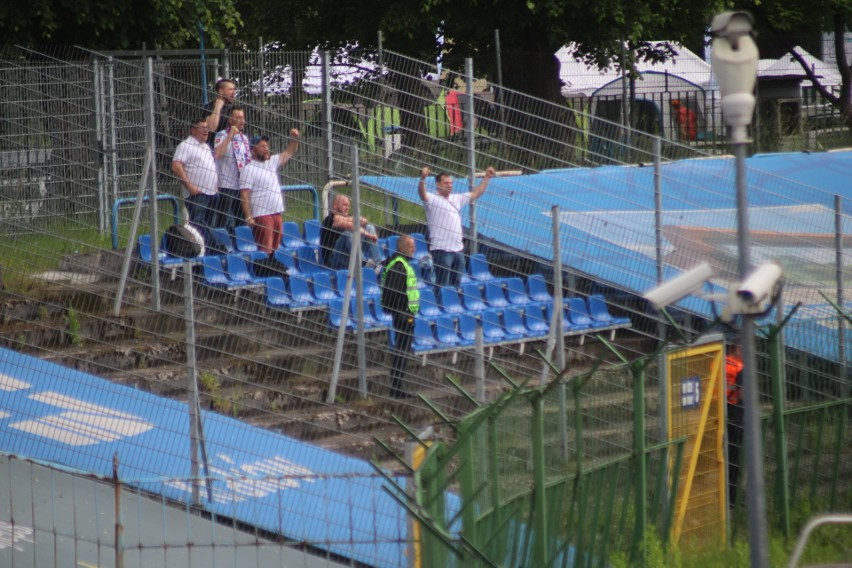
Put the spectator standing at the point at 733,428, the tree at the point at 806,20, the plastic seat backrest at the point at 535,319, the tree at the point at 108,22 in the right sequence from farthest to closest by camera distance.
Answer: the tree at the point at 806,20 → the tree at the point at 108,22 → the plastic seat backrest at the point at 535,319 → the spectator standing at the point at 733,428

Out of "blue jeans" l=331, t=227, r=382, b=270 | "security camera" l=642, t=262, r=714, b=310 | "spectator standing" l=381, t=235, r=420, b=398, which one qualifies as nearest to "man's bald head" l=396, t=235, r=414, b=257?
"spectator standing" l=381, t=235, r=420, b=398

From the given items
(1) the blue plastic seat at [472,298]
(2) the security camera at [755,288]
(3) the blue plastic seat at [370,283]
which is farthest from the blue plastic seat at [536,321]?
(2) the security camera at [755,288]

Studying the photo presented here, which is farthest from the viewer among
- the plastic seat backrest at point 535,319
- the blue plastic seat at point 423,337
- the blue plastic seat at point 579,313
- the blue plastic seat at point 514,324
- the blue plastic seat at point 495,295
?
the blue plastic seat at point 579,313

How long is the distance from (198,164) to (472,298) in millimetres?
3083

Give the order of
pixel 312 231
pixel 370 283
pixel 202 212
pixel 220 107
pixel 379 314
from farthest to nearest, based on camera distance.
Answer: pixel 312 231 → pixel 220 107 → pixel 370 283 → pixel 379 314 → pixel 202 212

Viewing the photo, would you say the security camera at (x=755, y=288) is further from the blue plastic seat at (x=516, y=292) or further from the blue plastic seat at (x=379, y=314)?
the blue plastic seat at (x=516, y=292)

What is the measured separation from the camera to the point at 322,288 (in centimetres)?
1186

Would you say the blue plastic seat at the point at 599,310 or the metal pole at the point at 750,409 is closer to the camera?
the metal pole at the point at 750,409

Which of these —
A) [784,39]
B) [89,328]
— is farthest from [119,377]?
[784,39]

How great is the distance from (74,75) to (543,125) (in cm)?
564

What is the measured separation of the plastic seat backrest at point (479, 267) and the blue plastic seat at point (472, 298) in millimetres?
228

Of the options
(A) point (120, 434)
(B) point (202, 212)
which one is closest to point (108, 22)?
(B) point (202, 212)

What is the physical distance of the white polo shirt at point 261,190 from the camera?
1188 cm

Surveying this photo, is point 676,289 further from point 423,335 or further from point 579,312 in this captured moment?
point 579,312
